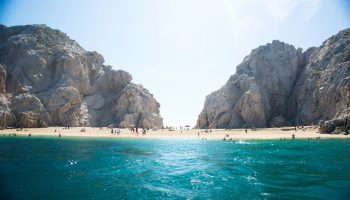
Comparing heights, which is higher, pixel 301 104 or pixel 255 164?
pixel 301 104

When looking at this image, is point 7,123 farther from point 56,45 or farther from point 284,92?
point 284,92

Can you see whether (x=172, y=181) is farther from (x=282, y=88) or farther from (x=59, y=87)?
(x=282, y=88)

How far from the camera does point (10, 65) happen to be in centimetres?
9919

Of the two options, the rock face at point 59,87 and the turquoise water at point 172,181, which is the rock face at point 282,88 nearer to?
the rock face at point 59,87

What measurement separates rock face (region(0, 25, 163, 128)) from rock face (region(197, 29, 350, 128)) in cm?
2717

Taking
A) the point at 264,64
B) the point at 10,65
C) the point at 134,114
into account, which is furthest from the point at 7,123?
the point at 264,64

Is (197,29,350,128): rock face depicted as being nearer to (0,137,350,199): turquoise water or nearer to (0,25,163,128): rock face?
(0,25,163,128): rock face

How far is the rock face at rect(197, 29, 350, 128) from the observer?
9094 centimetres

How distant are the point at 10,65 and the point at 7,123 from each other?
28.8 metres

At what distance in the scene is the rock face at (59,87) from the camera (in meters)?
87.4

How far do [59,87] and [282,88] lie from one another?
3396 inches

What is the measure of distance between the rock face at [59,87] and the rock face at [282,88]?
89.1 ft

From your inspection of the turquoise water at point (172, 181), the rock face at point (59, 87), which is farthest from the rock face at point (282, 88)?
the turquoise water at point (172, 181)

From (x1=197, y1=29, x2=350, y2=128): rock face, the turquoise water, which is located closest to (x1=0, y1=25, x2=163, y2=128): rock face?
(x1=197, y1=29, x2=350, y2=128): rock face
